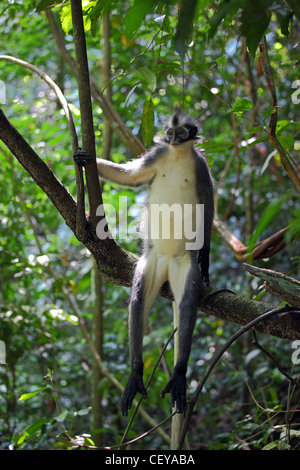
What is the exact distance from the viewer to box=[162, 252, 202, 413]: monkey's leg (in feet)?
9.78

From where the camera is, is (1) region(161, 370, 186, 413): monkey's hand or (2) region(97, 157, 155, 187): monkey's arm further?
(2) region(97, 157, 155, 187): monkey's arm

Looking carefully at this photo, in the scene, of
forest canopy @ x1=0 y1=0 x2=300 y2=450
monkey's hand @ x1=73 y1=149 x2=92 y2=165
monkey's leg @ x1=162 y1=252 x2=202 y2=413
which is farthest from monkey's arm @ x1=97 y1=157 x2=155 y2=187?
monkey's hand @ x1=73 y1=149 x2=92 y2=165

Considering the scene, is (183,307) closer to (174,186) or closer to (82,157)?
(174,186)

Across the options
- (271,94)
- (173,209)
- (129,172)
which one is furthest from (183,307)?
(271,94)

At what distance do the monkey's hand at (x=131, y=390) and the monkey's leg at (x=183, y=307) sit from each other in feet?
0.76

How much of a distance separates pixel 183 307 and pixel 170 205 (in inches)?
38.3

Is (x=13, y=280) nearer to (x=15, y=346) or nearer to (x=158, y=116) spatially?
(x=15, y=346)

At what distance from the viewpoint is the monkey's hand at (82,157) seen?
294 centimetres

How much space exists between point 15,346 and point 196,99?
473 cm

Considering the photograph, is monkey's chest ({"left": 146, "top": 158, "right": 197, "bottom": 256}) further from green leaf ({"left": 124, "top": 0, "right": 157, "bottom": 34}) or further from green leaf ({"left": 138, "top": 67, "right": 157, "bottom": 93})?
green leaf ({"left": 124, "top": 0, "right": 157, "bottom": 34})

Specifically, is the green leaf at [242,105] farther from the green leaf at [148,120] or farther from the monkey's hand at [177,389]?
the monkey's hand at [177,389]

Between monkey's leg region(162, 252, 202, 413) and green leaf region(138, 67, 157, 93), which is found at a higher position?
green leaf region(138, 67, 157, 93)

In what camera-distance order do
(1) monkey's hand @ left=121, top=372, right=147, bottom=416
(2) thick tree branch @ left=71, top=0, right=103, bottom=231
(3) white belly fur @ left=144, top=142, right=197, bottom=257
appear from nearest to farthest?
(2) thick tree branch @ left=71, top=0, right=103, bottom=231 → (1) monkey's hand @ left=121, top=372, right=147, bottom=416 → (3) white belly fur @ left=144, top=142, right=197, bottom=257

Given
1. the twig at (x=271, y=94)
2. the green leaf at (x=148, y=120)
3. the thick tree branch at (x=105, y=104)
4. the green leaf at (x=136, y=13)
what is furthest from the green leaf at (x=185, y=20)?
the thick tree branch at (x=105, y=104)
